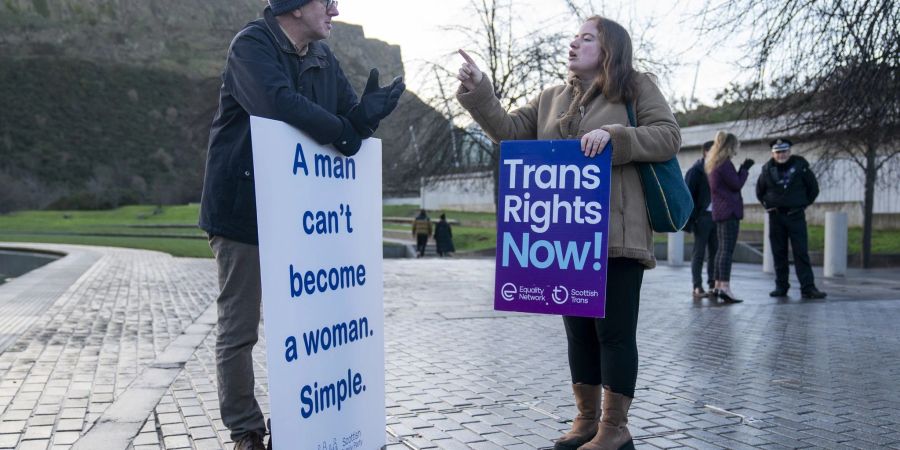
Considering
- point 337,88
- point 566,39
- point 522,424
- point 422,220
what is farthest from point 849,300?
point 422,220

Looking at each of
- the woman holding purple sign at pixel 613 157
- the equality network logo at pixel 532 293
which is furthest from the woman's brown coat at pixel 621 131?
the equality network logo at pixel 532 293

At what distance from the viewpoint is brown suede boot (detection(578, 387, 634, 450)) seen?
3463 mm

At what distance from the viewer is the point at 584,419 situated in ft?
12.1

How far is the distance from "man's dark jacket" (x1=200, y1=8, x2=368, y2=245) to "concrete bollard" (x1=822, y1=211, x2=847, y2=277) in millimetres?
13569

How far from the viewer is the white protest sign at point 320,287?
9.59ft

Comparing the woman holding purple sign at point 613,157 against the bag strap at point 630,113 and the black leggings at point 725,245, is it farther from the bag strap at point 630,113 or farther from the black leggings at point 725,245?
the black leggings at point 725,245

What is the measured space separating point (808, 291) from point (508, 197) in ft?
26.1

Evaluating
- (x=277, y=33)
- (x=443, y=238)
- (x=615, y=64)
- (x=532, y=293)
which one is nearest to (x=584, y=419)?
(x=532, y=293)

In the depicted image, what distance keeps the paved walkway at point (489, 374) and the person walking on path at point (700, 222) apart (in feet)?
1.91

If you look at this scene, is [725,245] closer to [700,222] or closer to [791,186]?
[700,222]

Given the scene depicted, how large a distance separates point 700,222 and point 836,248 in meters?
6.28

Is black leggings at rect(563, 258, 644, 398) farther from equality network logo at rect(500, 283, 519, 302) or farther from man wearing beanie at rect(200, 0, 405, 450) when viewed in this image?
man wearing beanie at rect(200, 0, 405, 450)

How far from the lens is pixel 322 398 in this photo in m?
3.12

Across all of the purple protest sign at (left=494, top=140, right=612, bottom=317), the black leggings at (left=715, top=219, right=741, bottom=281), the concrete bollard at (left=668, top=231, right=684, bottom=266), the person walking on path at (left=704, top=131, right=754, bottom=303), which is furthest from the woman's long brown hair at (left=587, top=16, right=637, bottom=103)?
the concrete bollard at (left=668, top=231, right=684, bottom=266)
